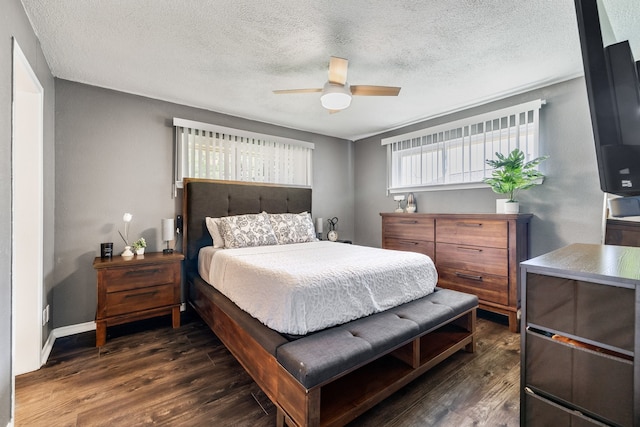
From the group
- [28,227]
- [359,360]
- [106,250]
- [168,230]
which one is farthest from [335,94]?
[106,250]

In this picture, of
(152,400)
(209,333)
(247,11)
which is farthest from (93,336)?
(247,11)

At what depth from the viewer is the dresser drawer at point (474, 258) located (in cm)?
273

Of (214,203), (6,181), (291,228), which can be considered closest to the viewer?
(6,181)

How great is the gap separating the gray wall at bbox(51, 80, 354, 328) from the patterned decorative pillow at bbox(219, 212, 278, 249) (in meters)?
0.70

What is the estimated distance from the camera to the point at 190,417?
1581 millimetres

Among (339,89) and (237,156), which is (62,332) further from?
(339,89)

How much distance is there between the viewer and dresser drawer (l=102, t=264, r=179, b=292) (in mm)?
2506

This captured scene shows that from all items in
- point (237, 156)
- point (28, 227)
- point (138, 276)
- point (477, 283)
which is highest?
point (237, 156)

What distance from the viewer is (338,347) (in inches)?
58.2

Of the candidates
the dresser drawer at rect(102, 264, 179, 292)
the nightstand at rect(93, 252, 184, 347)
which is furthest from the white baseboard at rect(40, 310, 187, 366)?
the dresser drawer at rect(102, 264, 179, 292)

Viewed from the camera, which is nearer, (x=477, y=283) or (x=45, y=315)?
(x=45, y=315)

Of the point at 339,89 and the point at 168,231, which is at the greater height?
the point at 339,89

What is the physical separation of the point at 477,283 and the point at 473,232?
0.53 metres

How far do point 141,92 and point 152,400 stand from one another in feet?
9.60
